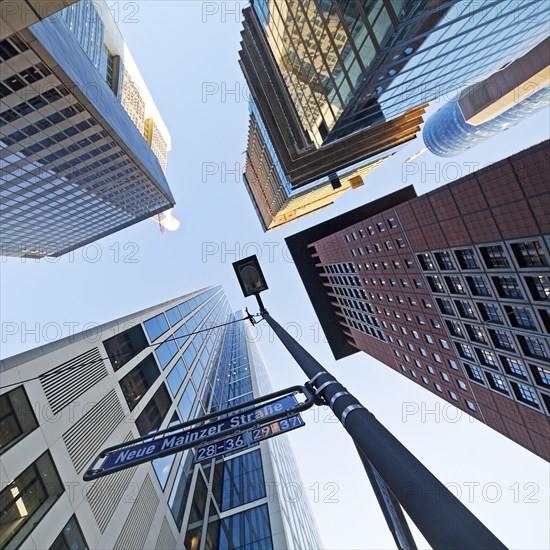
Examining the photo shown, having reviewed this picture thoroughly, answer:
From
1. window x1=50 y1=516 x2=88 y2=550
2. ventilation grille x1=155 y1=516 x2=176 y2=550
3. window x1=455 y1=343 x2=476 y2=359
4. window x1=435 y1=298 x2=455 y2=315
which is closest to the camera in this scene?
window x1=50 y1=516 x2=88 y2=550

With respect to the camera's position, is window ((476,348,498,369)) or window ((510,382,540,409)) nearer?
window ((510,382,540,409))

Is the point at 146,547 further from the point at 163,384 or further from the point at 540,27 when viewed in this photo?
the point at 540,27

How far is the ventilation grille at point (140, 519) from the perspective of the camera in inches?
560

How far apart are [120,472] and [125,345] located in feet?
23.3

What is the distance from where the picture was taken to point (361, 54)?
84.5ft

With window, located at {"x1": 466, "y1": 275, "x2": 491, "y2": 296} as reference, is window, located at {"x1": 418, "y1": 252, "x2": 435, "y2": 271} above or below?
above

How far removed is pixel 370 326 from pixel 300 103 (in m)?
38.4

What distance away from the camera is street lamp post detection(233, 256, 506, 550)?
2076 millimetres

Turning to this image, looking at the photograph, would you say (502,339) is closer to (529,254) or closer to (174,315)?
(529,254)

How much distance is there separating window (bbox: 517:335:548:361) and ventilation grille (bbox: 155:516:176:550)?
2747 cm

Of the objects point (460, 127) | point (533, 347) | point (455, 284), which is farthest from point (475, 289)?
point (460, 127)

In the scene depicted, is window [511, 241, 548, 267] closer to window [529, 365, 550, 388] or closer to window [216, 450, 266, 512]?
window [529, 365, 550, 388]

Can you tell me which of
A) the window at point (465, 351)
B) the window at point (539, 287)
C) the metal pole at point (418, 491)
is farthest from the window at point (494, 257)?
the metal pole at point (418, 491)

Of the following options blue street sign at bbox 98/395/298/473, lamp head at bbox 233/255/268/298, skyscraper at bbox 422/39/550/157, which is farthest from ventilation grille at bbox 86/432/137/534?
skyscraper at bbox 422/39/550/157
